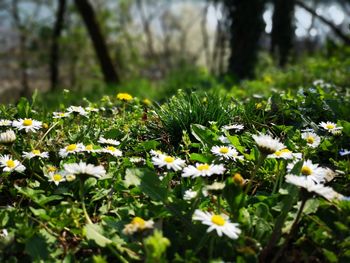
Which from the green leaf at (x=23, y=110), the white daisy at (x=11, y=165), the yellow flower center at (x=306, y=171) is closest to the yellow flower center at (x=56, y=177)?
the white daisy at (x=11, y=165)

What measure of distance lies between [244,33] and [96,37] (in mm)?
3387

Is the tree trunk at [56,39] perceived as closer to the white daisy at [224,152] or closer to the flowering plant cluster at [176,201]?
the flowering plant cluster at [176,201]

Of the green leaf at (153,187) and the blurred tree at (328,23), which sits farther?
the blurred tree at (328,23)

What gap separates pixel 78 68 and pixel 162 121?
14.7 meters

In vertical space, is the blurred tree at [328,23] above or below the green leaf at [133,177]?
above

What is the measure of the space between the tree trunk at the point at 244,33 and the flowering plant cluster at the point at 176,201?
254 inches

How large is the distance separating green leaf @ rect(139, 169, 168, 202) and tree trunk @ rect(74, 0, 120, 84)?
28.0 feet

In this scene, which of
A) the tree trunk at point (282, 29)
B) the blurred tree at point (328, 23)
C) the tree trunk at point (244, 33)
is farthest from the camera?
the tree trunk at point (282, 29)

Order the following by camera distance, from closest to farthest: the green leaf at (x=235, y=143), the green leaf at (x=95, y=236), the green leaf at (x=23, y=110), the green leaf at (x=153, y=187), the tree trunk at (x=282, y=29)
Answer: the green leaf at (x=95, y=236), the green leaf at (x=153, y=187), the green leaf at (x=235, y=143), the green leaf at (x=23, y=110), the tree trunk at (x=282, y=29)

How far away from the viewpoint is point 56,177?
1707mm

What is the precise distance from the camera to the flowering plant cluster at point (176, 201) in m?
1.41

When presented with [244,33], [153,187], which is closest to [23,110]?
[153,187]

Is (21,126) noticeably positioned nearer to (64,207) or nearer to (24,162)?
(24,162)

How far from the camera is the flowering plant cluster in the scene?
1.41 metres
